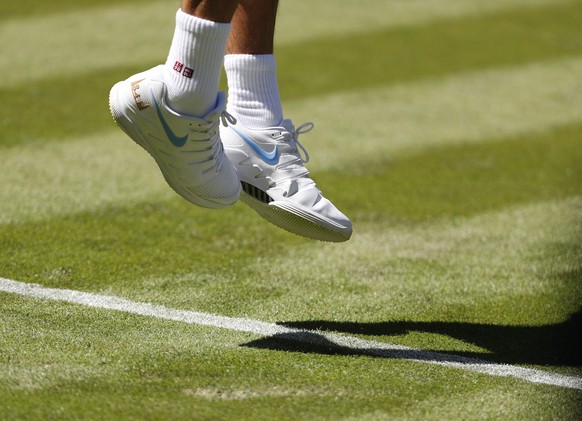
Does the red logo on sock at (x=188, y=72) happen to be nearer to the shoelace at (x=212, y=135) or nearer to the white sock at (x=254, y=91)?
the shoelace at (x=212, y=135)

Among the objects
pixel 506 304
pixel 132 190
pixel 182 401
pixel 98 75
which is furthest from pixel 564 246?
pixel 98 75

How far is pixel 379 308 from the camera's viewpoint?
12.1 feet

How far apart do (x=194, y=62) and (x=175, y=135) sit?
24 cm

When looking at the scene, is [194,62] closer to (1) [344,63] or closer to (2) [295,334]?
(2) [295,334]

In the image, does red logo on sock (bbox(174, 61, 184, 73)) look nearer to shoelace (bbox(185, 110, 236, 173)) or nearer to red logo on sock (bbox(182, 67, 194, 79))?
red logo on sock (bbox(182, 67, 194, 79))

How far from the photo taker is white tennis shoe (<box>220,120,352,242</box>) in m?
3.41

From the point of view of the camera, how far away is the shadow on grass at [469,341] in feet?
10.5

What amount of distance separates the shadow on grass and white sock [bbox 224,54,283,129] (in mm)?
723

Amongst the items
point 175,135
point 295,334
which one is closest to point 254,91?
point 175,135

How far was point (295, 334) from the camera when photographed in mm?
3338

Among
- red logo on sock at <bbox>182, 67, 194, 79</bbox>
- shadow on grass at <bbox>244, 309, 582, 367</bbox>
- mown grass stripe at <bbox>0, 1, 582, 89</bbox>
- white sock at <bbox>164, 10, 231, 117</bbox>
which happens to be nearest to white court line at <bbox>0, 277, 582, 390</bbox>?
shadow on grass at <bbox>244, 309, 582, 367</bbox>

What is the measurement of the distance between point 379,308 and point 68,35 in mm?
5063

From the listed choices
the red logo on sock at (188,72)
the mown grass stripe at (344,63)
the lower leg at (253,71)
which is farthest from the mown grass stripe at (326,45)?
the red logo on sock at (188,72)

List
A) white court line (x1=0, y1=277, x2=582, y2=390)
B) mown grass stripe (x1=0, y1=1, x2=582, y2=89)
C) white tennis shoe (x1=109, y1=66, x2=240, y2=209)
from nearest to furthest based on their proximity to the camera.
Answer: white court line (x1=0, y1=277, x2=582, y2=390) < white tennis shoe (x1=109, y1=66, x2=240, y2=209) < mown grass stripe (x1=0, y1=1, x2=582, y2=89)
